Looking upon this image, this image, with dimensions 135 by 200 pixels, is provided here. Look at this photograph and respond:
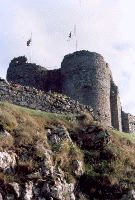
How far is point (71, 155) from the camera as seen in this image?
28.2 feet

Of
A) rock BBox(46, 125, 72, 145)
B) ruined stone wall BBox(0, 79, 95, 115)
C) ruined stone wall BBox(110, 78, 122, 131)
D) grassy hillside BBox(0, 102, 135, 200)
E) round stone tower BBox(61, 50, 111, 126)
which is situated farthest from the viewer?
ruined stone wall BBox(110, 78, 122, 131)

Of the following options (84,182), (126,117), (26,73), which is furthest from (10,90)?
(126,117)

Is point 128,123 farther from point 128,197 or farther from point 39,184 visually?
point 39,184

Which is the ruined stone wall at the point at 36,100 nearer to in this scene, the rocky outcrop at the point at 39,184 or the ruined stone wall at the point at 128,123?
the rocky outcrop at the point at 39,184

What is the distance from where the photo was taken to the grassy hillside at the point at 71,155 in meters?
7.45

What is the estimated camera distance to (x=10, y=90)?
12070 mm

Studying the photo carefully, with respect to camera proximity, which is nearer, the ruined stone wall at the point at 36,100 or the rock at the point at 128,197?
the rock at the point at 128,197

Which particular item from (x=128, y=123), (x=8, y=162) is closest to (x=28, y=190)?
(x=8, y=162)

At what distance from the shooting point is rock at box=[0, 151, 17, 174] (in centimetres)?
674

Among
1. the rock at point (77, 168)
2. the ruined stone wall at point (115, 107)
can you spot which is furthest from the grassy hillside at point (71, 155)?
the ruined stone wall at point (115, 107)

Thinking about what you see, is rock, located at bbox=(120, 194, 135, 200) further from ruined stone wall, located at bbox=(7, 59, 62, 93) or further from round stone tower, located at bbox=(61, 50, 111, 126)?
ruined stone wall, located at bbox=(7, 59, 62, 93)

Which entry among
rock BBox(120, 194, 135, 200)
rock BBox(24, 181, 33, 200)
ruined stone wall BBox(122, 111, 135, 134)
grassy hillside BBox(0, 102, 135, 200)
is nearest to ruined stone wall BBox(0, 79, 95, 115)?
grassy hillside BBox(0, 102, 135, 200)

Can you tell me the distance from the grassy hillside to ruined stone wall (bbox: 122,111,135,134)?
534 inches

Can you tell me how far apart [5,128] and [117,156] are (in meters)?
3.83
